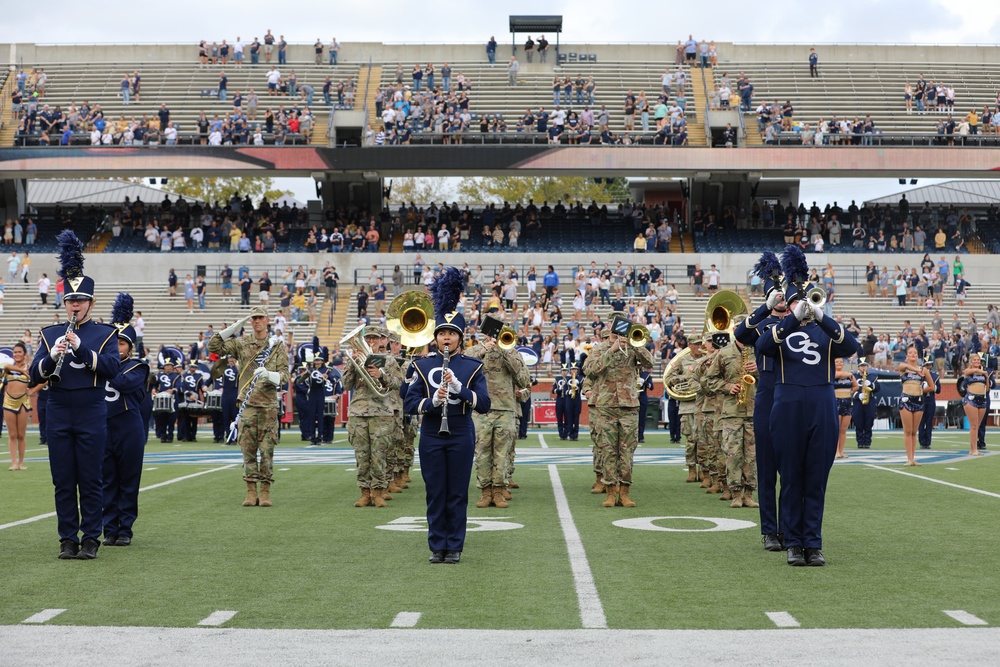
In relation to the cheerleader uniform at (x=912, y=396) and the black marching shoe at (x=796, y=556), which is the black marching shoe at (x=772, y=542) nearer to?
the black marching shoe at (x=796, y=556)

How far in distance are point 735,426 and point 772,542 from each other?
318 centimetres

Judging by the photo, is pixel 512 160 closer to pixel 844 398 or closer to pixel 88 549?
pixel 844 398

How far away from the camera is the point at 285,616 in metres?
7.03

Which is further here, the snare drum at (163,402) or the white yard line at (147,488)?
the snare drum at (163,402)

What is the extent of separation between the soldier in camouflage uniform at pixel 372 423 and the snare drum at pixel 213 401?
1201 centimetres

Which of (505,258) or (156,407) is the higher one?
(505,258)

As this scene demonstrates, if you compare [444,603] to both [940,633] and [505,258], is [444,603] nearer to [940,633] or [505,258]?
[940,633]

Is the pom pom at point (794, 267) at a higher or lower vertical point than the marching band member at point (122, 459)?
higher

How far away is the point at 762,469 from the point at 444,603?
338 centimetres

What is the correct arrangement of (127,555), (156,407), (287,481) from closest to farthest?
(127,555), (287,481), (156,407)

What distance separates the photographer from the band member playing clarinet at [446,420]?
9195 mm

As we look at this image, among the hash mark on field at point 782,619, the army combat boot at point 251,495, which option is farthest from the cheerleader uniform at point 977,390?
the hash mark on field at point 782,619

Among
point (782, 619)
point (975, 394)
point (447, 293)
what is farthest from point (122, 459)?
point (975, 394)

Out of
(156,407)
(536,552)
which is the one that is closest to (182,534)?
(536,552)
